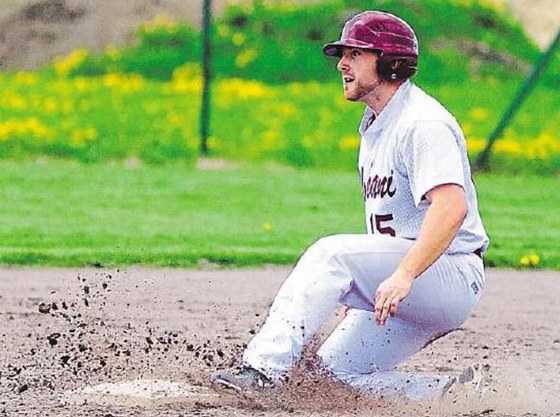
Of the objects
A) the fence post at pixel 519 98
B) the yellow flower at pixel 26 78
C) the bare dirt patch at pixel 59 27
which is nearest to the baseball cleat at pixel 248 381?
the fence post at pixel 519 98

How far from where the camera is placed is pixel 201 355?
5.86 m

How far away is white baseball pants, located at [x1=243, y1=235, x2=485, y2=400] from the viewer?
14.9ft

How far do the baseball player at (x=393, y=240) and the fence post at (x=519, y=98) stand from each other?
6709 millimetres

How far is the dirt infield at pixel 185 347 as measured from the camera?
4801 mm

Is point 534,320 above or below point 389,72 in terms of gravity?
below

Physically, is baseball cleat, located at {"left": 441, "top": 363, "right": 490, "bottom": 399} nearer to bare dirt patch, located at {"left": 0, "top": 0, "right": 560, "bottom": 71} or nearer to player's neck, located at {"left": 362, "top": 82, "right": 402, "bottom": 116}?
player's neck, located at {"left": 362, "top": 82, "right": 402, "bottom": 116}

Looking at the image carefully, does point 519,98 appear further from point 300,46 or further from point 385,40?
point 300,46

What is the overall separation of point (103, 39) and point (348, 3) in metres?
3.30

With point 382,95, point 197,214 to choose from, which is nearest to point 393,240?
point 382,95

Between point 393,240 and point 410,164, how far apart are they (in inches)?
9.9

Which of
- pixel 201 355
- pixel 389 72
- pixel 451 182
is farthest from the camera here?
pixel 201 355

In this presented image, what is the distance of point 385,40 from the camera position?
185 inches

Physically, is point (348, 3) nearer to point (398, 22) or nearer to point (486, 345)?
point (486, 345)

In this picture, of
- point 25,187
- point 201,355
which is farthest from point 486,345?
point 25,187
